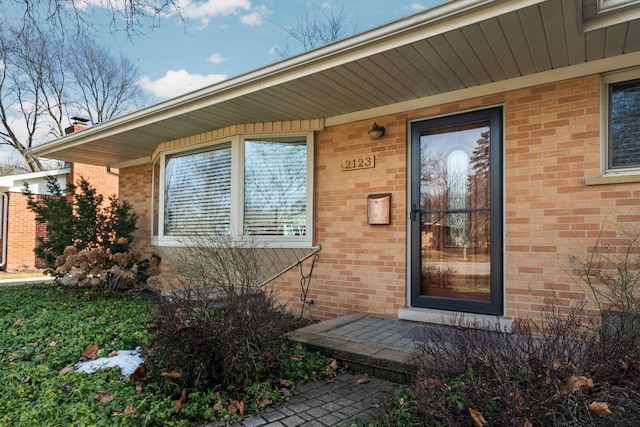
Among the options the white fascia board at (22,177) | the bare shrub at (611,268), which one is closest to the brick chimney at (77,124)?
the white fascia board at (22,177)

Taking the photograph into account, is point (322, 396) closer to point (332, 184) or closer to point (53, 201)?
point (332, 184)

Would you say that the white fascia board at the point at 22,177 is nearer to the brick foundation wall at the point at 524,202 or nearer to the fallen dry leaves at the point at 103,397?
the brick foundation wall at the point at 524,202

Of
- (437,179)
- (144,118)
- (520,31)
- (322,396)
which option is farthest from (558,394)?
(144,118)

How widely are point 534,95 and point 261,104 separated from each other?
2.75 metres

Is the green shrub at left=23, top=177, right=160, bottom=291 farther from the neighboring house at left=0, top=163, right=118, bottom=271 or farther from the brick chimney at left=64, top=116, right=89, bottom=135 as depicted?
the neighboring house at left=0, top=163, right=118, bottom=271

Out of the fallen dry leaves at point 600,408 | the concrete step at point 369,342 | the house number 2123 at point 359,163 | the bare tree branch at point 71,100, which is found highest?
the bare tree branch at point 71,100

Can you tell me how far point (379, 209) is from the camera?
4.40 meters

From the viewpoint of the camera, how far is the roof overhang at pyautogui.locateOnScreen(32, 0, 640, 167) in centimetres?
270

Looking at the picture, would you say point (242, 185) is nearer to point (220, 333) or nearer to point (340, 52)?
point (340, 52)

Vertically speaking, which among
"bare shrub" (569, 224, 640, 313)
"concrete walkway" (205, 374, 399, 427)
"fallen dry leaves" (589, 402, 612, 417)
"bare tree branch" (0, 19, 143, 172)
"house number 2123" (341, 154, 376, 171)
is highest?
"bare tree branch" (0, 19, 143, 172)

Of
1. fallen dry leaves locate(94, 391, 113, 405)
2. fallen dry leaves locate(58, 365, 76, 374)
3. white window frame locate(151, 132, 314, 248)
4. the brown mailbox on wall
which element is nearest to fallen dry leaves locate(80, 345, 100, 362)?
fallen dry leaves locate(58, 365, 76, 374)

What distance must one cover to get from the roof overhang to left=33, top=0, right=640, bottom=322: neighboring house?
0.02 m

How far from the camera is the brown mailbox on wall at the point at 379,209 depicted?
171 inches

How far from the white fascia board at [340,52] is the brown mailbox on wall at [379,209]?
61.0 inches
